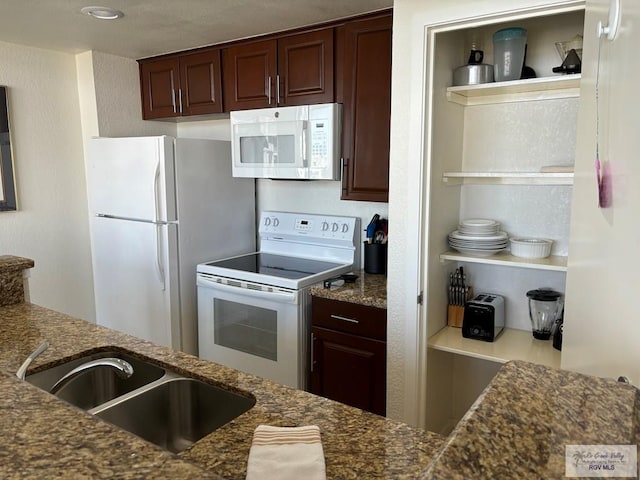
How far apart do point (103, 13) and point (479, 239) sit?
2.08 meters

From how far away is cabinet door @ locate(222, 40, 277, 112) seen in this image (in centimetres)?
282

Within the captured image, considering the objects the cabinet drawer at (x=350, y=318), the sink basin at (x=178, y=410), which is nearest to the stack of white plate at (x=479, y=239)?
the cabinet drawer at (x=350, y=318)

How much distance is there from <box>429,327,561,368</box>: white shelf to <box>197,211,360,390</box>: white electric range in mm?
724

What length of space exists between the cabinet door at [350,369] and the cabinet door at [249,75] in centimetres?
137

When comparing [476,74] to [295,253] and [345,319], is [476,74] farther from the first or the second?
[295,253]

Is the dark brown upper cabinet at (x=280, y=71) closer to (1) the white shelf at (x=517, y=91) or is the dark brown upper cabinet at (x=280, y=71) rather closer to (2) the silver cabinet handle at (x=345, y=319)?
(1) the white shelf at (x=517, y=91)

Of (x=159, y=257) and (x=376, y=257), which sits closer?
(x=376, y=257)

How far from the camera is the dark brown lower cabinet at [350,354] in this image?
2.39m

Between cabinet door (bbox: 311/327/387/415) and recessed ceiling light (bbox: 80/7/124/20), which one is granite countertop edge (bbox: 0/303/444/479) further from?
recessed ceiling light (bbox: 80/7/124/20)

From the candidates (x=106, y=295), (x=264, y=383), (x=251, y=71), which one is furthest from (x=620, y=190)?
(x=106, y=295)

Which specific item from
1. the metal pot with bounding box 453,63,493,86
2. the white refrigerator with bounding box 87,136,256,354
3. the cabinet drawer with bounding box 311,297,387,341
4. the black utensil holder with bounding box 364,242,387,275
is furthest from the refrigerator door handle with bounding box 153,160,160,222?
the metal pot with bounding box 453,63,493,86

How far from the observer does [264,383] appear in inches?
50.6

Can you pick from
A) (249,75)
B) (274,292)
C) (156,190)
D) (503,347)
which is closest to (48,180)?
(156,190)

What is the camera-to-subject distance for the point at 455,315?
2479 millimetres
